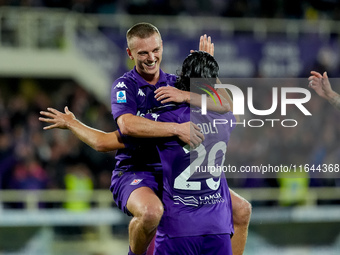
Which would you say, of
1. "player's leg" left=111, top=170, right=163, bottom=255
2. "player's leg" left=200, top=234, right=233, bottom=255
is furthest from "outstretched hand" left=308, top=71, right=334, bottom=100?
"player's leg" left=200, top=234, right=233, bottom=255

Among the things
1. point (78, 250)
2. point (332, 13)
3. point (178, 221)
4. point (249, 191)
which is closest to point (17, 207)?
point (78, 250)

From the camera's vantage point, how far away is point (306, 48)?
16.2 m

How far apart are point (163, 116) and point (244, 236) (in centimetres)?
132

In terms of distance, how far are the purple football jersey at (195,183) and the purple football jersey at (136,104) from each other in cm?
56

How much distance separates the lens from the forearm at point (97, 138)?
615cm

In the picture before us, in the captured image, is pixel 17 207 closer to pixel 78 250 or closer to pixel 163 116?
pixel 78 250

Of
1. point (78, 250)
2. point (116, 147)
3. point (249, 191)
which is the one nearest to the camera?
point (116, 147)

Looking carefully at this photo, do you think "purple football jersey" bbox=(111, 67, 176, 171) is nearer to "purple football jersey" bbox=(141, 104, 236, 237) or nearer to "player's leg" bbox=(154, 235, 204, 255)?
"purple football jersey" bbox=(141, 104, 236, 237)

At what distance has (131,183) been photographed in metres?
6.11

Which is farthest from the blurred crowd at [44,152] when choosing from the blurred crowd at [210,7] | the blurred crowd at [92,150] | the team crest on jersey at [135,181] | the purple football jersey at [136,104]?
the team crest on jersey at [135,181]

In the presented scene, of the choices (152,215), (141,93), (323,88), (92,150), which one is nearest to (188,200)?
(152,215)

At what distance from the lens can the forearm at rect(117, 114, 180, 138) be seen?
5523 mm

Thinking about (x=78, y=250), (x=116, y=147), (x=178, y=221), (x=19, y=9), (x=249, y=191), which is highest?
(x=19, y=9)

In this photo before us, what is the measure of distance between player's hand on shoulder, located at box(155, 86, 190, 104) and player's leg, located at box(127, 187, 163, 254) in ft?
2.53
